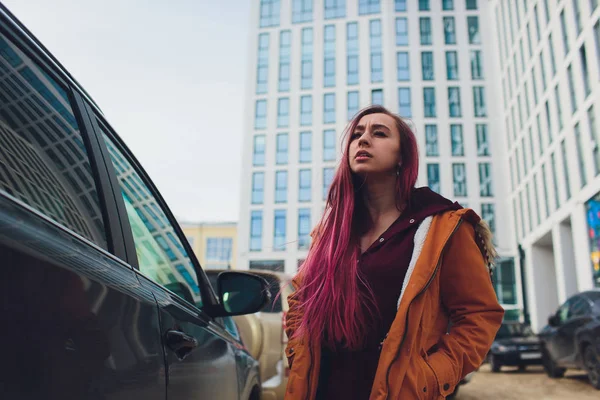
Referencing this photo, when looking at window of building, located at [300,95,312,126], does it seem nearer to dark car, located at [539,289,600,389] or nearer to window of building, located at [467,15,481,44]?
window of building, located at [467,15,481,44]

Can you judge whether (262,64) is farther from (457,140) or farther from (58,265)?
(58,265)

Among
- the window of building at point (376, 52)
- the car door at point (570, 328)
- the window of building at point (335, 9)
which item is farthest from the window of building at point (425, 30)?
the car door at point (570, 328)

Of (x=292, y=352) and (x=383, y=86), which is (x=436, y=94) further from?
(x=292, y=352)

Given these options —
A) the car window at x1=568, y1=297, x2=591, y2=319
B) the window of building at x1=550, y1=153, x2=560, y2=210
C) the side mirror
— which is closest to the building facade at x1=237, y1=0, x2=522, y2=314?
the window of building at x1=550, y1=153, x2=560, y2=210

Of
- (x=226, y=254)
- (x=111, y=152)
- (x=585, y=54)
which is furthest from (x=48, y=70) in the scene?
(x=226, y=254)

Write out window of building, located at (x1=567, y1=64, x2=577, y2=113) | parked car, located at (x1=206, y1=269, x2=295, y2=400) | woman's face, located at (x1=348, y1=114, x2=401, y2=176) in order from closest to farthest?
woman's face, located at (x1=348, y1=114, x2=401, y2=176) < parked car, located at (x1=206, y1=269, x2=295, y2=400) < window of building, located at (x1=567, y1=64, x2=577, y2=113)

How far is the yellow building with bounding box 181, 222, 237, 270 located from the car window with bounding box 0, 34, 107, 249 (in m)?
51.6

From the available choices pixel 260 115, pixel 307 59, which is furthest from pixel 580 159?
pixel 307 59

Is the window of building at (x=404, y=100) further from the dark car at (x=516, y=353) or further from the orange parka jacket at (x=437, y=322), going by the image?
the orange parka jacket at (x=437, y=322)

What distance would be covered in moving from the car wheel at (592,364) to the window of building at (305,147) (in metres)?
37.5

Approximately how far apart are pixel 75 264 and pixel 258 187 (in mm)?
45284

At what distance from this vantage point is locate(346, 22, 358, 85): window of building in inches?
→ 1881

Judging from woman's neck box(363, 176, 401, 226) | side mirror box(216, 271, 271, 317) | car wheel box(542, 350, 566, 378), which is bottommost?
car wheel box(542, 350, 566, 378)

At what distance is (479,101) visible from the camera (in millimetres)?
45062
